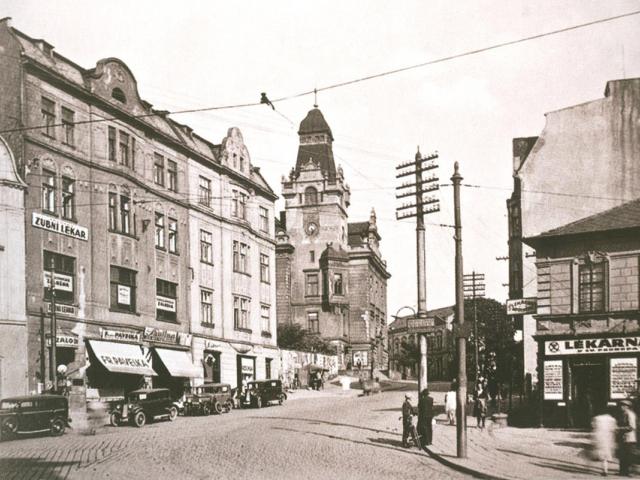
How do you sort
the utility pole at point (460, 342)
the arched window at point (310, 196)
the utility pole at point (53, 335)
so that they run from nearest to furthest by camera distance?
the utility pole at point (460, 342), the utility pole at point (53, 335), the arched window at point (310, 196)

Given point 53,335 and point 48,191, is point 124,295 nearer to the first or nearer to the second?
point 48,191

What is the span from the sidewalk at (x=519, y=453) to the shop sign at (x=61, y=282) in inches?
647

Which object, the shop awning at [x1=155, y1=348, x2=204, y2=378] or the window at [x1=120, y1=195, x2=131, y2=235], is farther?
the shop awning at [x1=155, y1=348, x2=204, y2=378]

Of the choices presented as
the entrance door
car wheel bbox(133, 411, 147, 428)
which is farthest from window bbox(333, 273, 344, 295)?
the entrance door

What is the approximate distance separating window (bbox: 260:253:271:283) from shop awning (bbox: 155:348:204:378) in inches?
486

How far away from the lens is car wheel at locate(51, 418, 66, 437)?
84.8 feet

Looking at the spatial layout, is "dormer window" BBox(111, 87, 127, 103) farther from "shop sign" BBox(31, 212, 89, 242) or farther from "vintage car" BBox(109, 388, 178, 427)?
"vintage car" BBox(109, 388, 178, 427)

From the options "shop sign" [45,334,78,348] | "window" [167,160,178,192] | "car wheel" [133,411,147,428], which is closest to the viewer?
"car wheel" [133,411,147,428]

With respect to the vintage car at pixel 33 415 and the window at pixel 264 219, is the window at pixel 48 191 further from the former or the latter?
the window at pixel 264 219

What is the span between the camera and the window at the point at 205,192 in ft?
157

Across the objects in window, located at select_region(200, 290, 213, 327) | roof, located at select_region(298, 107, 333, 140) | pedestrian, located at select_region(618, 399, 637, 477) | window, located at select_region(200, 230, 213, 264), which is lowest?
pedestrian, located at select_region(618, 399, 637, 477)

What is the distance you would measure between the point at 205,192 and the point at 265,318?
481 inches

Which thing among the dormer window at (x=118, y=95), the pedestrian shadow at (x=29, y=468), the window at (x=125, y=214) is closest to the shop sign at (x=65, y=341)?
the window at (x=125, y=214)

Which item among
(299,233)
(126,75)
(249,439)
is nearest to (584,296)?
(249,439)
